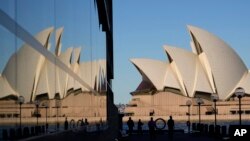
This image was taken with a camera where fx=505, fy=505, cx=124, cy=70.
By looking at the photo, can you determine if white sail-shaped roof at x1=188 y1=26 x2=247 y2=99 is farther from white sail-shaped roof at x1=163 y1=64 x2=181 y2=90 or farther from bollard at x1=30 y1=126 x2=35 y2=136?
bollard at x1=30 y1=126 x2=35 y2=136

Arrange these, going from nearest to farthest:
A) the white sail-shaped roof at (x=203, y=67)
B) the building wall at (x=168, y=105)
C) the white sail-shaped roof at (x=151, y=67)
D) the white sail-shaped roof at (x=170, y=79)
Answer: the white sail-shaped roof at (x=203, y=67), the white sail-shaped roof at (x=151, y=67), the white sail-shaped roof at (x=170, y=79), the building wall at (x=168, y=105)

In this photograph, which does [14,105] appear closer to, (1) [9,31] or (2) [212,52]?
(1) [9,31]

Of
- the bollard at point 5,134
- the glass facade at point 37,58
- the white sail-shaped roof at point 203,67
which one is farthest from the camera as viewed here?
the white sail-shaped roof at point 203,67

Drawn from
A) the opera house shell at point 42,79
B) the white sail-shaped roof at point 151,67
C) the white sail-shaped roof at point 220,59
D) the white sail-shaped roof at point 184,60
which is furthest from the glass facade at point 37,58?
the white sail-shaped roof at point 151,67

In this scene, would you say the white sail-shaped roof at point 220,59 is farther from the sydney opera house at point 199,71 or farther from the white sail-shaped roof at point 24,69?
the white sail-shaped roof at point 24,69

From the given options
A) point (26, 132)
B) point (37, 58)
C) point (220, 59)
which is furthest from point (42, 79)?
point (220, 59)

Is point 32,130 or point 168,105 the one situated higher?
point 32,130

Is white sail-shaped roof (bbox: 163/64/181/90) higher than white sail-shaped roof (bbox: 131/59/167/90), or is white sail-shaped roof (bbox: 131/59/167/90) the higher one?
white sail-shaped roof (bbox: 131/59/167/90)

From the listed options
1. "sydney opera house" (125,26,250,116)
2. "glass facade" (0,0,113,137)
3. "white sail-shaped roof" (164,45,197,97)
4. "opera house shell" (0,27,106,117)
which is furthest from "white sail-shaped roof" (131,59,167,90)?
"glass facade" (0,0,113,137)

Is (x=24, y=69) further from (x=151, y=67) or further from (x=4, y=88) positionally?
(x=151, y=67)

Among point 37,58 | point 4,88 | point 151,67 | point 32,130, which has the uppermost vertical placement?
point 151,67

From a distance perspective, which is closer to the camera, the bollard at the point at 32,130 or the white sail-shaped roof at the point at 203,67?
the bollard at the point at 32,130

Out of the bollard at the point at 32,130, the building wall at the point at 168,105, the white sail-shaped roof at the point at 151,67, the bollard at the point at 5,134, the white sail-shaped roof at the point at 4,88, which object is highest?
the white sail-shaped roof at the point at 151,67

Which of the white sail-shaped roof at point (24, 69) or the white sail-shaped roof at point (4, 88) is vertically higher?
the white sail-shaped roof at point (24, 69)
